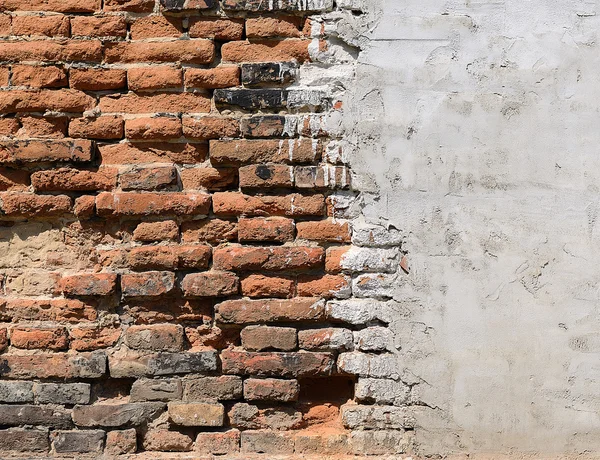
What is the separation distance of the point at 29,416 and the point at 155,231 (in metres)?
0.83

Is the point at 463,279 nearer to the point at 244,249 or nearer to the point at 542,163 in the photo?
the point at 542,163

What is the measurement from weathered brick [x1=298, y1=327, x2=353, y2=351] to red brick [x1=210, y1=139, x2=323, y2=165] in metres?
0.64

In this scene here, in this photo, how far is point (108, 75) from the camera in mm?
2754

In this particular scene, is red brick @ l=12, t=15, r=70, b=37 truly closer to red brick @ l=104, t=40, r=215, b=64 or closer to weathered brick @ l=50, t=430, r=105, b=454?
red brick @ l=104, t=40, r=215, b=64

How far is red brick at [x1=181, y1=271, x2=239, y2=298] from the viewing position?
2760 mm

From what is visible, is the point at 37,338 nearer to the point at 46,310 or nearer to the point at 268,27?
the point at 46,310

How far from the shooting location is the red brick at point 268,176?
276cm

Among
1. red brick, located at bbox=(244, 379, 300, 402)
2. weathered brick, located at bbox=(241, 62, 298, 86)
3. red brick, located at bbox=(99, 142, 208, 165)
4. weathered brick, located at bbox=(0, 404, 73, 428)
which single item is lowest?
weathered brick, located at bbox=(0, 404, 73, 428)

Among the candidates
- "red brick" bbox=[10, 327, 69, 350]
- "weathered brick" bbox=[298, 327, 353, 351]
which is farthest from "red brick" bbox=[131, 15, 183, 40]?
"weathered brick" bbox=[298, 327, 353, 351]

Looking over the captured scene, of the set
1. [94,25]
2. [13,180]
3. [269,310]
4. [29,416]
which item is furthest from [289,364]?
[94,25]

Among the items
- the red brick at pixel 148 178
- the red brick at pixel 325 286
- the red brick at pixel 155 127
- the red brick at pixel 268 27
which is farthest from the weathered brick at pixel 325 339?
the red brick at pixel 268 27

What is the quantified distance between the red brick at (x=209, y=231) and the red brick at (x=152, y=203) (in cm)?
6

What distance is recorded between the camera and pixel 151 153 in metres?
2.78

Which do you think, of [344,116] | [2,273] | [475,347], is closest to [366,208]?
[344,116]
